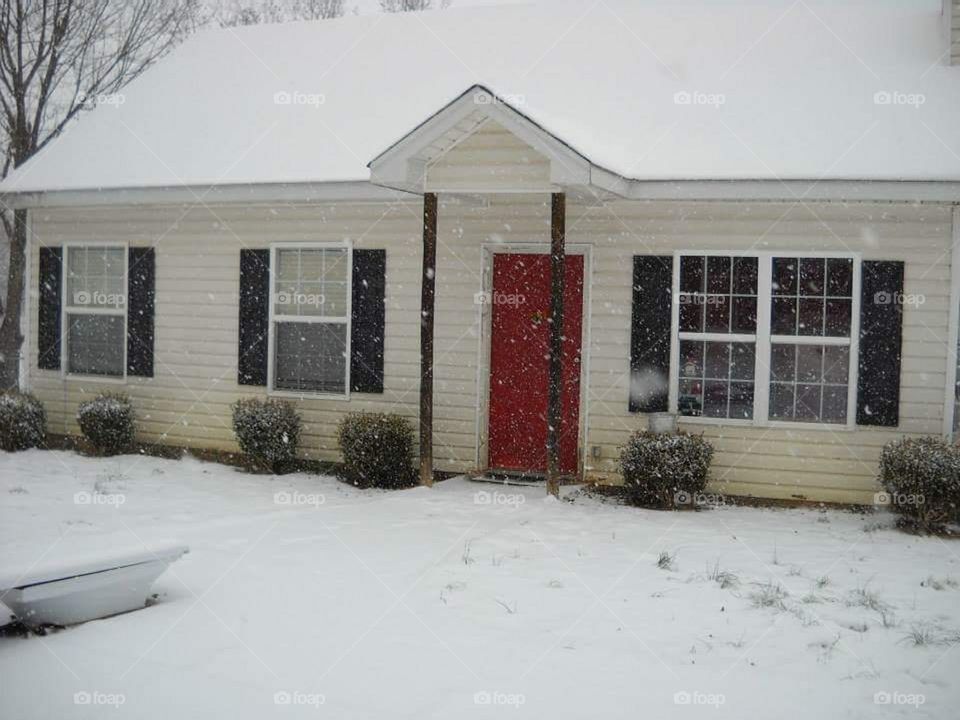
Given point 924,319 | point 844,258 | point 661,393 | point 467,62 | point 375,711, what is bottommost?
point 375,711

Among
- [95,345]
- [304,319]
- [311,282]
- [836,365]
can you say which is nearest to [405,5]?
[95,345]

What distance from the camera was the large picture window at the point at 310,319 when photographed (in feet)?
34.2

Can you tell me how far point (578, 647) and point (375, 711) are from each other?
4.19 feet

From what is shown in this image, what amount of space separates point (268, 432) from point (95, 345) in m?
3.51

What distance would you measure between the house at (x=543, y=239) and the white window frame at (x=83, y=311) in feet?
0.13

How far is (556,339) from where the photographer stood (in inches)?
327

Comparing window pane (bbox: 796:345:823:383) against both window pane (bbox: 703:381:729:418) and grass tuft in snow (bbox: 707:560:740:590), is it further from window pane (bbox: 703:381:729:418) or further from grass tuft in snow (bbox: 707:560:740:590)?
grass tuft in snow (bbox: 707:560:740:590)

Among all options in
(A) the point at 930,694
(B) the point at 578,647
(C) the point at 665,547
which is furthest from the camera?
(C) the point at 665,547

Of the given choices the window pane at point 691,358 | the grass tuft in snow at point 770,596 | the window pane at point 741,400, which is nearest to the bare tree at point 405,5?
the window pane at point 691,358

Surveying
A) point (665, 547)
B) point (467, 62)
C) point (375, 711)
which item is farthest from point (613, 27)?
point (375, 711)

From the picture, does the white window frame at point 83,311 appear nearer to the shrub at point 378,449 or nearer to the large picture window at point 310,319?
the large picture window at point 310,319

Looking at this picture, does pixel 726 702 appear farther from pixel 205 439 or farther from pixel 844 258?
pixel 205 439

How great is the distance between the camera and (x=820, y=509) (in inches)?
340

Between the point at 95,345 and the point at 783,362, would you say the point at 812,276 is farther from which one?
the point at 95,345
